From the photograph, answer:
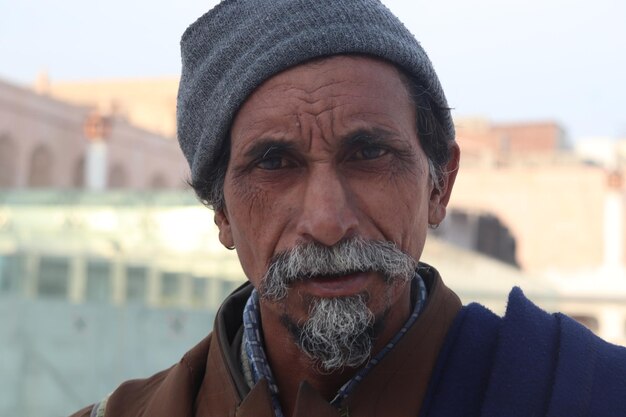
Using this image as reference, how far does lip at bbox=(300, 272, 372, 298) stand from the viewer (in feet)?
3.92

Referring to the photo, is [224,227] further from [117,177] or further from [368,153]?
[117,177]

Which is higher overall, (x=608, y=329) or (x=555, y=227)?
(x=555, y=227)

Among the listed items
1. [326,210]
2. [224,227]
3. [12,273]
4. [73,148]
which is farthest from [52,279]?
[73,148]

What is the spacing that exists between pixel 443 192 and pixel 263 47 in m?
0.38

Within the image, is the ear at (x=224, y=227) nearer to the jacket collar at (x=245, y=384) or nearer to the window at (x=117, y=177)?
the jacket collar at (x=245, y=384)

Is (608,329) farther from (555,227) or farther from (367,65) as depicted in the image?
(367,65)

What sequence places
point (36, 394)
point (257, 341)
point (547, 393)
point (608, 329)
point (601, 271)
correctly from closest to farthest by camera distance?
point (547, 393) < point (257, 341) < point (36, 394) < point (608, 329) < point (601, 271)

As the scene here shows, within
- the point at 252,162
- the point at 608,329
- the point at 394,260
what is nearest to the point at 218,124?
the point at 252,162

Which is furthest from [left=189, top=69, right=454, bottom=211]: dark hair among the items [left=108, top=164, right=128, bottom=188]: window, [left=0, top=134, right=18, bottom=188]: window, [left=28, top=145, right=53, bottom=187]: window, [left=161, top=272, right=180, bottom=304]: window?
[left=108, top=164, right=128, bottom=188]: window

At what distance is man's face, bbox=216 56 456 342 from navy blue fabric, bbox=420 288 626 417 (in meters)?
0.12

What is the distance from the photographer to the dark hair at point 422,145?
132 centimetres

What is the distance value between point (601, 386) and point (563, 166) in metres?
25.3

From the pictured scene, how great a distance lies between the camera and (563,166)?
1001 inches

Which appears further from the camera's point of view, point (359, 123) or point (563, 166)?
point (563, 166)
